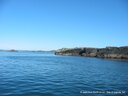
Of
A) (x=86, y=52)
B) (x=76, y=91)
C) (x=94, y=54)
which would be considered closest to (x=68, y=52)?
(x=86, y=52)

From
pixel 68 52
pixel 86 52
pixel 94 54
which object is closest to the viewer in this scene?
pixel 94 54

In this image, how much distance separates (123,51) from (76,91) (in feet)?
346

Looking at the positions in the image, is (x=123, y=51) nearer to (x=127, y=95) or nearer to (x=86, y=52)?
(x=86, y=52)

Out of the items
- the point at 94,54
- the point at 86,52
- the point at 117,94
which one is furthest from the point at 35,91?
the point at 86,52

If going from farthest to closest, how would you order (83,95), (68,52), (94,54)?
(68,52)
(94,54)
(83,95)

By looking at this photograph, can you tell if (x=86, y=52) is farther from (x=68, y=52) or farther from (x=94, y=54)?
(x=68, y=52)

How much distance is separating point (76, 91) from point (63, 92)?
1.71 meters

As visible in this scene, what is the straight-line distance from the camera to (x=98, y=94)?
2058 centimetres

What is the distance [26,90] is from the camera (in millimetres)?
21875

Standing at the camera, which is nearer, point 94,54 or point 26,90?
point 26,90

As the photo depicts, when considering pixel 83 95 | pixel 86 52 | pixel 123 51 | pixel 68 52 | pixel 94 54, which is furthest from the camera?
pixel 68 52

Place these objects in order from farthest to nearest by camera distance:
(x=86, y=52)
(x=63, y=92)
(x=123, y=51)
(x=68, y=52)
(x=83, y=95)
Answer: (x=68, y=52), (x=86, y=52), (x=123, y=51), (x=63, y=92), (x=83, y=95)

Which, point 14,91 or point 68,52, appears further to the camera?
point 68,52

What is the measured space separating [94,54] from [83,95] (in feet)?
406
